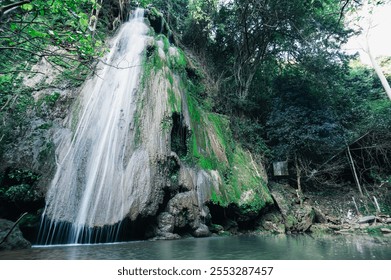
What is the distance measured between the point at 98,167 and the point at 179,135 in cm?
261

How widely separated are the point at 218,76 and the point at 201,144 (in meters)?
6.08

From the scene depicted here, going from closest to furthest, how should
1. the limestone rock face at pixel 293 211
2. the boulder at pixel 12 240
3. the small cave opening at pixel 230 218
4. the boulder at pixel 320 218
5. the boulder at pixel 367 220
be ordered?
1. the boulder at pixel 12 240
2. the small cave opening at pixel 230 218
3. the limestone rock face at pixel 293 211
4. the boulder at pixel 367 220
5. the boulder at pixel 320 218

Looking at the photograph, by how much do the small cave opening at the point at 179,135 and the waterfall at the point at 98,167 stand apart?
50.7 inches

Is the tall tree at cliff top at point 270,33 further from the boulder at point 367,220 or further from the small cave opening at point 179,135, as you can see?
the boulder at point 367,220

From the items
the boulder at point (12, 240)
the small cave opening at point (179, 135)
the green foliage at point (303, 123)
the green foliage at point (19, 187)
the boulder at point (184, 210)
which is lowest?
the boulder at point (12, 240)

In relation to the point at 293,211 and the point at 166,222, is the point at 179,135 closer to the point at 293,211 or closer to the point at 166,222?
the point at 166,222

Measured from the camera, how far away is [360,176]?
1016 centimetres

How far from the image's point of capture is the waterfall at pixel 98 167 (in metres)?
4.96

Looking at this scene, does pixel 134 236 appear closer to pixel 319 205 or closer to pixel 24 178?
pixel 24 178

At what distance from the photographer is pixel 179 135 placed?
7363 millimetres

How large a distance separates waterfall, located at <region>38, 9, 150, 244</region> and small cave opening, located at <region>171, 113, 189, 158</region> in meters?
1.29

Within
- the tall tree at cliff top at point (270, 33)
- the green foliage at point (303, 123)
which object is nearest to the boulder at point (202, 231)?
the green foliage at point (303, 123)

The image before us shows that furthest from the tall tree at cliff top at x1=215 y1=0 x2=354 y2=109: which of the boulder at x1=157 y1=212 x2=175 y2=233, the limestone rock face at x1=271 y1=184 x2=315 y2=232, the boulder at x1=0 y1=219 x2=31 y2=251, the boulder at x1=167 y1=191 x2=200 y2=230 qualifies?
the boulder at x1=0 y1=219 x2=31 y2=251

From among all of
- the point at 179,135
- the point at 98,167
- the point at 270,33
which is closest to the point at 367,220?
the point at 179,135
